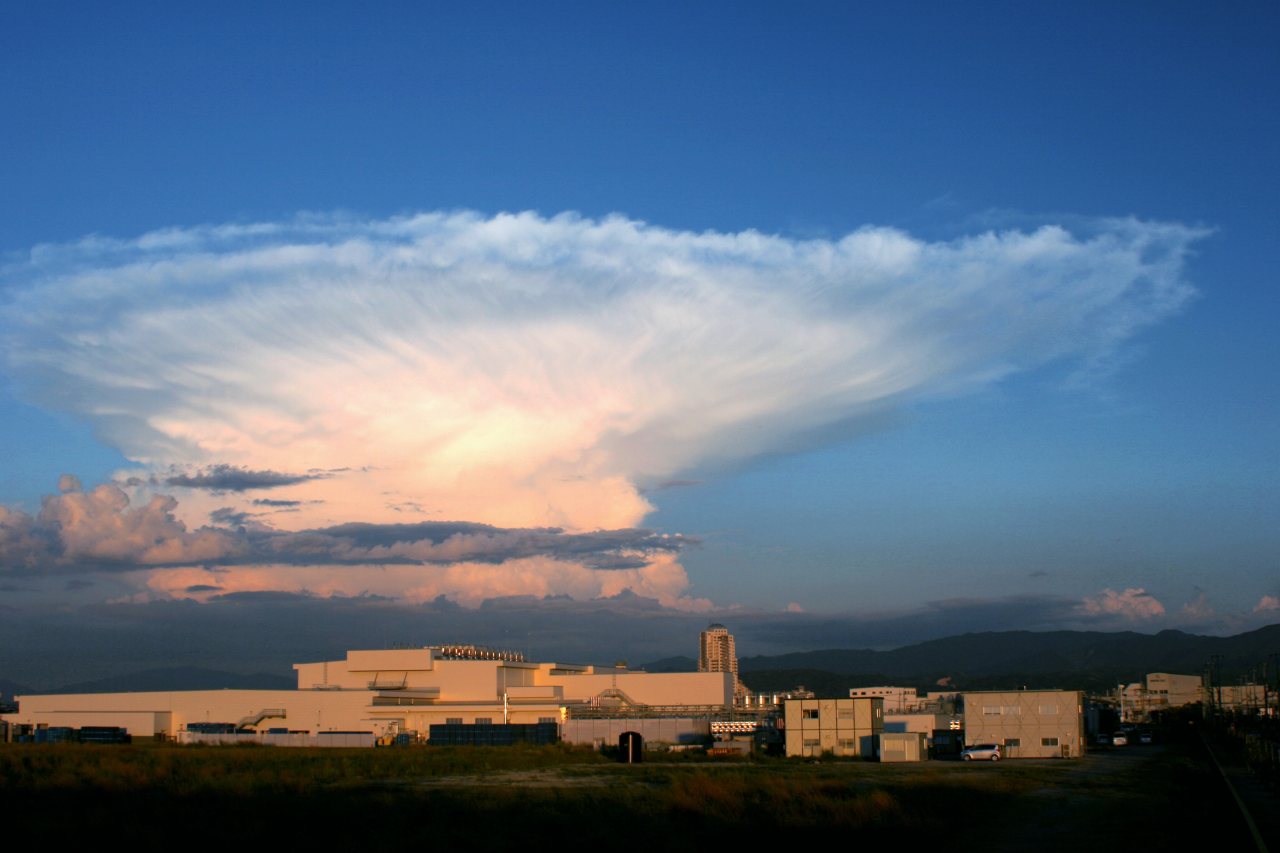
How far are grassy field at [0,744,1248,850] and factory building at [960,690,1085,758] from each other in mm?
13573

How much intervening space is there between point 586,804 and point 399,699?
69.0 meters

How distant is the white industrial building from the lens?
96.9 meters

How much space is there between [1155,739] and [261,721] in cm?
7738

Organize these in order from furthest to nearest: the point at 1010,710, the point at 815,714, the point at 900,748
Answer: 1. the point at 815,714
2. the point at 1010,710
3. the point at 900,748

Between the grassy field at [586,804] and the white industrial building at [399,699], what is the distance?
39301 mm

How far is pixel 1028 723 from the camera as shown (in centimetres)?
7262

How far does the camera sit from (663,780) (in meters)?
49.0

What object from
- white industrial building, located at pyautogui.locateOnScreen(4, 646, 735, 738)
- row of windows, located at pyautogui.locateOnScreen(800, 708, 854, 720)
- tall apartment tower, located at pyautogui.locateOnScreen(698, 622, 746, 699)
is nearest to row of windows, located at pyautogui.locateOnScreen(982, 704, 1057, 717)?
row of windows, located at pyautogui.locateOnScreen(800, 708, 854, 720)

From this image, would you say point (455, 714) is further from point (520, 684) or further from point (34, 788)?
point (34, 788)

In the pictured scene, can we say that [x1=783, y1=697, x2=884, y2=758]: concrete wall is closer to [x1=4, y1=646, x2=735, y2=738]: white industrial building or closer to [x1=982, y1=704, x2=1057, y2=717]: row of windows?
[x1=982, y1=704, x2=1057, y2=717]: row of windows

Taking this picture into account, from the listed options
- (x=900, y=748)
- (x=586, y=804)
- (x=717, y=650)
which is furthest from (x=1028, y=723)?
(x=717, y=650)

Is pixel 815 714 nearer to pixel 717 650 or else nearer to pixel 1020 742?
pixel 1020 742

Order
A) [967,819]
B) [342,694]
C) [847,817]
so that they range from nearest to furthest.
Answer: [847,817], [967,819], [342,694]

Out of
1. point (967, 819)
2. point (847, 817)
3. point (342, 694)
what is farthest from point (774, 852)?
point (342, 694)
